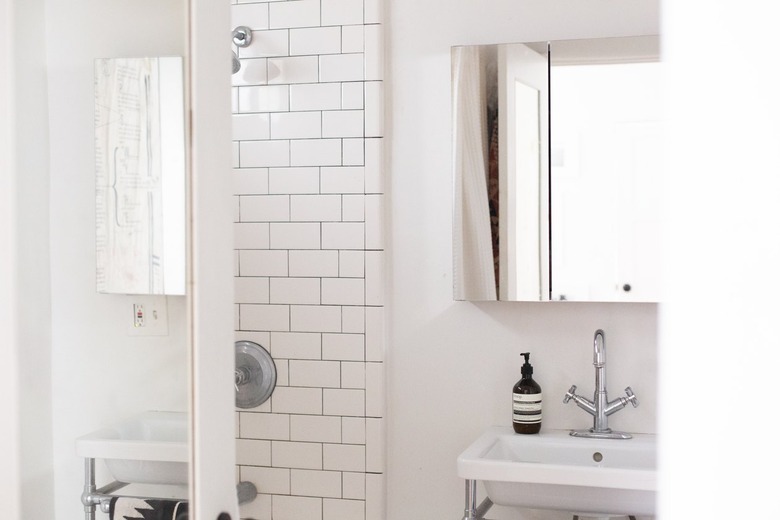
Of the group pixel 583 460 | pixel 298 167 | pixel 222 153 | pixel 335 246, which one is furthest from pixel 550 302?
pixel 222 153

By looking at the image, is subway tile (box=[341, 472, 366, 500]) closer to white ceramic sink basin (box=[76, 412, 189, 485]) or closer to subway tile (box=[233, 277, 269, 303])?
subway tile (box=[233, 277, 269, 303])

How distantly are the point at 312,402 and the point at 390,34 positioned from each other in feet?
3.65

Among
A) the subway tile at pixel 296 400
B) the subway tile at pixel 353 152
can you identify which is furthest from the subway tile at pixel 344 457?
the subway tile at pixel 353 152

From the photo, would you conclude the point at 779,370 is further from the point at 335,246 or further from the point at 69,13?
the point at 335,246

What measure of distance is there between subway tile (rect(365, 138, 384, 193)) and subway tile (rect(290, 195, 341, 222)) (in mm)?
103

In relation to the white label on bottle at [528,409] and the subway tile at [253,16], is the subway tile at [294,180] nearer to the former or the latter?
the subway tile at [253,16]

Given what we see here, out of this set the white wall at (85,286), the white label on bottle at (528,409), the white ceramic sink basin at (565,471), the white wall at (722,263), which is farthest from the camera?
the white label on bottle at (528,409)

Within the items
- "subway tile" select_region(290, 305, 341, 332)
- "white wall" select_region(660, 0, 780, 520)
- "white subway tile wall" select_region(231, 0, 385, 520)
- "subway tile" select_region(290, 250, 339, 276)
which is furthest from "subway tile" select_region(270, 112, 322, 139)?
"white wall" select_region(660, 0, 780, 520)

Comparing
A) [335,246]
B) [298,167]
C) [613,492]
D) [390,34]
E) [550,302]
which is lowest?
[613,492]

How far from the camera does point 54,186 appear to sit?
87 cm

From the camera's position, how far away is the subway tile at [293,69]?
2.34m

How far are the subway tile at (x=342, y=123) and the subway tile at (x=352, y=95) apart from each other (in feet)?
0.05

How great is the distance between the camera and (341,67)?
232 cm

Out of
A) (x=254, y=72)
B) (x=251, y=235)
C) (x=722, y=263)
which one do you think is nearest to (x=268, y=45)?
(x=254, y=72)
